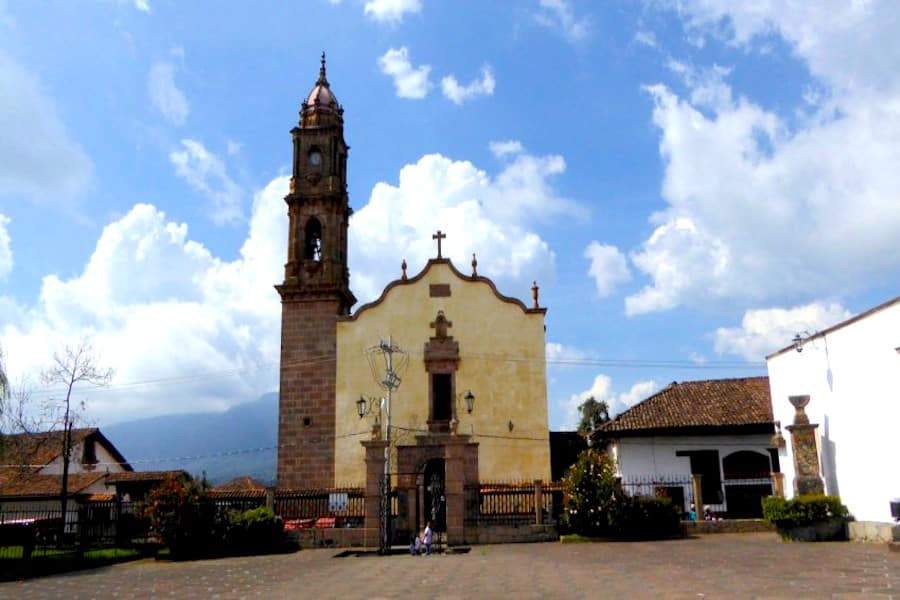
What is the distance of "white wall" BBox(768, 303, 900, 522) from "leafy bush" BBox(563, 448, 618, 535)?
5239mm

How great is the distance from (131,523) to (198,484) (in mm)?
2997

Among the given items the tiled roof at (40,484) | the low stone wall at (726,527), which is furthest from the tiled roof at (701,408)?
the tiled roof at (40,484)

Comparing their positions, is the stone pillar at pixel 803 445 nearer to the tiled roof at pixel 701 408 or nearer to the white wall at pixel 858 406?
the white wall at pixel 858 406

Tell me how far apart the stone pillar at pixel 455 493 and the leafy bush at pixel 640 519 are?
416cm

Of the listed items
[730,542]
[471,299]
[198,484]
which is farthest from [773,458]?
[198,484]

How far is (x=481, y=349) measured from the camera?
98.5ft

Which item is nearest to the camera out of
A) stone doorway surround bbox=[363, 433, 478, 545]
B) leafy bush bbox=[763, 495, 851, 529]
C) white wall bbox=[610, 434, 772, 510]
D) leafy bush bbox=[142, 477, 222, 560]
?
leafy bush bbox=[763, 495, 851, 529]

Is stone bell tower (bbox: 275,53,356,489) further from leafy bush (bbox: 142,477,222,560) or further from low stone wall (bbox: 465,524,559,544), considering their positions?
low stone wall (bbox: 465,524,559,544)

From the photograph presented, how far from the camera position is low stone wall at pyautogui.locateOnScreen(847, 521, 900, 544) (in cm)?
1573

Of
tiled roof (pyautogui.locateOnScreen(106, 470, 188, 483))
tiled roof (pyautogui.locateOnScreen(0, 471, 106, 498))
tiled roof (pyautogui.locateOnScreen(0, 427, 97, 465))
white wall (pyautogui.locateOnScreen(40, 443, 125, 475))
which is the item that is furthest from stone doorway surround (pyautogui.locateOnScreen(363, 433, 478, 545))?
white wall (pyautogui.locateOnScreen(40, 443, 125, 475))

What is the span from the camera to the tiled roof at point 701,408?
2734cm

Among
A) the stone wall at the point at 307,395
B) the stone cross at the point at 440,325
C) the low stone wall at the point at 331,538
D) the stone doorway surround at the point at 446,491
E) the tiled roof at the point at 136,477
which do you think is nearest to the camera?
the stone doorway surround at the point at 446,491

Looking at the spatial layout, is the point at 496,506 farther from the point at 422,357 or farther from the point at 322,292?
the point at 322,292

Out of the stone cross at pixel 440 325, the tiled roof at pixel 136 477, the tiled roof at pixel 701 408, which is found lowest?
the tiled roof at pixel 136 477
